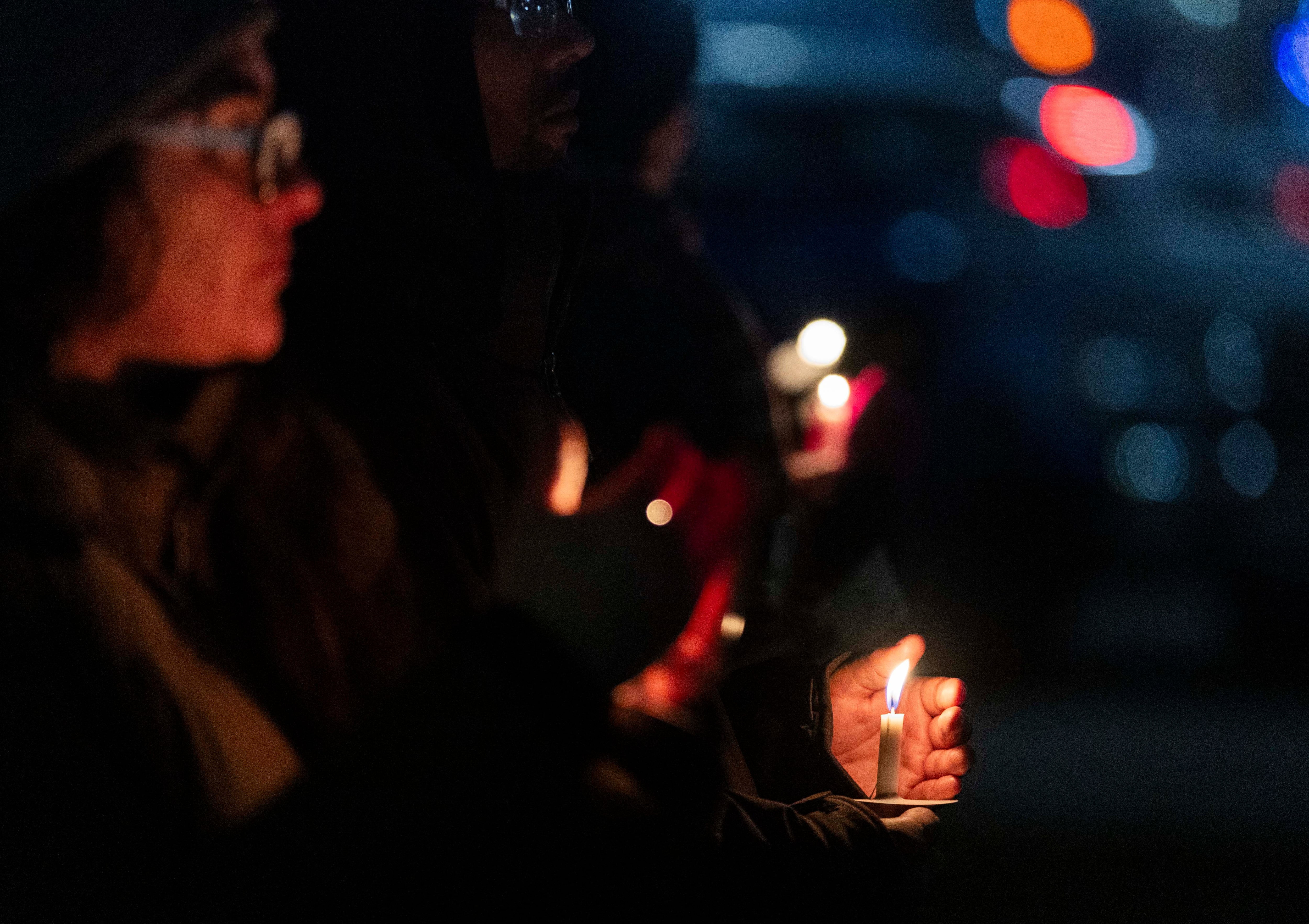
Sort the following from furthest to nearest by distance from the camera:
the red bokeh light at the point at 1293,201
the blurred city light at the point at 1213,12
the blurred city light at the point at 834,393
A: the red bokeh light at the point at 1293,201, the blurred city light at the point at 1213,12, the blurred city light at the point at 834,393

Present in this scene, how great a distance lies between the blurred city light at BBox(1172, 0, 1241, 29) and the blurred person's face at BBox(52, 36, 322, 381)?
28.6ft

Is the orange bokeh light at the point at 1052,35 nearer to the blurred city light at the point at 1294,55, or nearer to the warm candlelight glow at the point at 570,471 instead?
the blurred city light at the point at 1294,55

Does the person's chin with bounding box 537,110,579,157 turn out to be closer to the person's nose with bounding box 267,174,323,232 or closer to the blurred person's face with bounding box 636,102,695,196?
the blurred person's face with bounding box 636,102,695,196

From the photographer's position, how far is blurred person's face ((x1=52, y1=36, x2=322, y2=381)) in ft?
2.92

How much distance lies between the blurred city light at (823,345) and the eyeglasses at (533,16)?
536 mm

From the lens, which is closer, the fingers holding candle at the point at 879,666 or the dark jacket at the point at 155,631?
the dark jacket at the point at 155,631

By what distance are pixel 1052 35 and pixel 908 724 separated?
26.0 ft

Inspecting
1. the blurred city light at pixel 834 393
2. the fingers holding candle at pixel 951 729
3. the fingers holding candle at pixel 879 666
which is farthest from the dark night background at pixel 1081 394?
the fingers holding candle at pixel 951 729

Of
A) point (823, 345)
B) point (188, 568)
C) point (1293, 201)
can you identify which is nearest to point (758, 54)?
point (823, 345)

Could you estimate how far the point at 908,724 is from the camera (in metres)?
1.51

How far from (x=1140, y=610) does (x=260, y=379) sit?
6.66 m

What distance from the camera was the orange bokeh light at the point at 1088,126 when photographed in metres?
8.22

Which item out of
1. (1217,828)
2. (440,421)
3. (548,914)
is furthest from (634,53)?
(1217,828)

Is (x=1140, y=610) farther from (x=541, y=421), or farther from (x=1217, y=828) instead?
(x=541, y=421)
